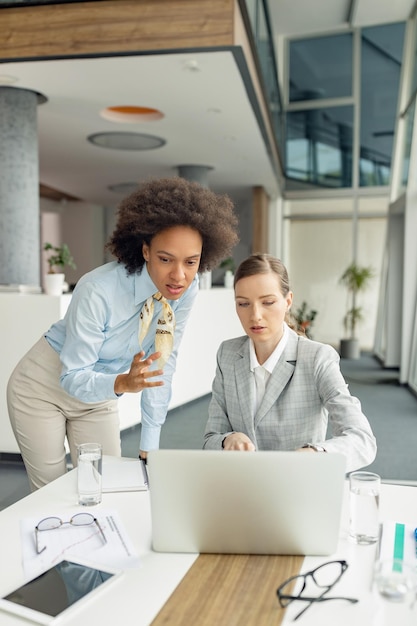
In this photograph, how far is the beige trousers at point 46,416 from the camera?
7.55 ft

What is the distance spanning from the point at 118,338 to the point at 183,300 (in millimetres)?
293

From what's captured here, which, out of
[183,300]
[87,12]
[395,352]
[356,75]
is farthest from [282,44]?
[183,300]

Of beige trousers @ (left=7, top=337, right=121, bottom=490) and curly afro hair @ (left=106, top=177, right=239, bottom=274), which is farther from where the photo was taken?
beige trousers @ (left=7, top=337, right=121, bottom=490)

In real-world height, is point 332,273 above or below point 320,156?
below

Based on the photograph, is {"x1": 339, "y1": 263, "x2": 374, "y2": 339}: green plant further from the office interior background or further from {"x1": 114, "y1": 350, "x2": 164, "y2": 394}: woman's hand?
Answer: {"x1": 114, "y1": 350, "x2": 164, "y2": 394}: woman's hand

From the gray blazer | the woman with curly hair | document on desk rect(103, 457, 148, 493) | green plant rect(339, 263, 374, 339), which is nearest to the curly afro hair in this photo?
the woman with curly hair

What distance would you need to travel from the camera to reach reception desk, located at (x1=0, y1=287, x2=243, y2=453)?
473cm

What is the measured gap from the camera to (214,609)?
1.15 meters


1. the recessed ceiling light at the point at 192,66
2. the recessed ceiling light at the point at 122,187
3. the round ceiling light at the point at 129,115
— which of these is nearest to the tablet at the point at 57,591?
the recessed ceiling light at the point at 192,66

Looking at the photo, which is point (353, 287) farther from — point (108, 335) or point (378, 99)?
point (108, 335)

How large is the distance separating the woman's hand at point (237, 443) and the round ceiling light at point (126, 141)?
702cm

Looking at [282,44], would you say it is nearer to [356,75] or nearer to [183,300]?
[356,75]

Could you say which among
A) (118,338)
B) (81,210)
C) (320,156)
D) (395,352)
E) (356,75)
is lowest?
(395,352)

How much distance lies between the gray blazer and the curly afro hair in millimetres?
457
